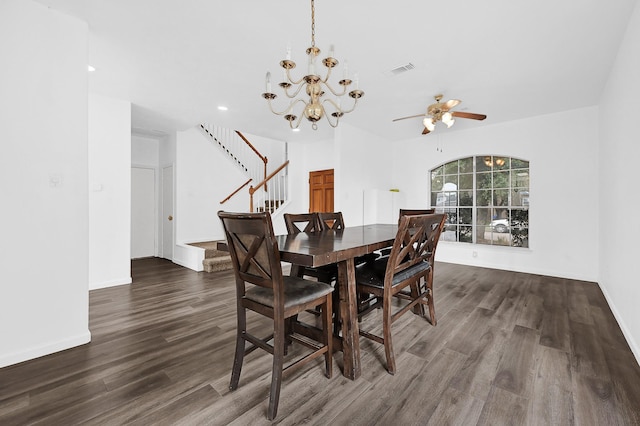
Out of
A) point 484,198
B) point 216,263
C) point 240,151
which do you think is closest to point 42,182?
point 216,263

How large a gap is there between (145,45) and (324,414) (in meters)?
3.35

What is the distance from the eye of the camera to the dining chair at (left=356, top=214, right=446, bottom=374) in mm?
1848

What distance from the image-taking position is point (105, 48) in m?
2.73

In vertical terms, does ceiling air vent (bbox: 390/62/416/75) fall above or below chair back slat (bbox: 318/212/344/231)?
above

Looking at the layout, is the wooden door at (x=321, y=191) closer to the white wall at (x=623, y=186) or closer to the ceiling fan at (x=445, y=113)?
the ceiling fan at (x=445, y=113)

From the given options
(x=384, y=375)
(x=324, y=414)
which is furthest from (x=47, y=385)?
(x=384, y=375)

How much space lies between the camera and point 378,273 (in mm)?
2221

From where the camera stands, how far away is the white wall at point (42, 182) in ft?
6.54

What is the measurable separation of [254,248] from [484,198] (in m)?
5.20

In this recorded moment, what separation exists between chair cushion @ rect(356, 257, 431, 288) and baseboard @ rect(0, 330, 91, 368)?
2.24m

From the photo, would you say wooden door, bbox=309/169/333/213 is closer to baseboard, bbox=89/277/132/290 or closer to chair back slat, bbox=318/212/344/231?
chair back slat, bbox=318/212/344/231

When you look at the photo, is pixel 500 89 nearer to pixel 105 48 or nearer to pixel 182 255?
pixel 105 48

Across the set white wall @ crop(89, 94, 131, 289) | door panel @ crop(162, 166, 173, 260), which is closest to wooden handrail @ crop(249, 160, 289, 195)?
door panel @ crop(162, 166, 173, 260)

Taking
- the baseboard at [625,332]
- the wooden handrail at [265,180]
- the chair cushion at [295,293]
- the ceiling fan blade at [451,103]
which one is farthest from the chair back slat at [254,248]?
the wooden handrail at [265,180]
